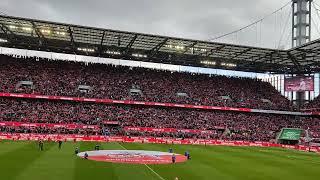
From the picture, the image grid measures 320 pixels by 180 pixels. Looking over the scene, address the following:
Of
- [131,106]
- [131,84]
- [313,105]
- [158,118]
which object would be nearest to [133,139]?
[158,118]

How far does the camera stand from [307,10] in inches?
3898

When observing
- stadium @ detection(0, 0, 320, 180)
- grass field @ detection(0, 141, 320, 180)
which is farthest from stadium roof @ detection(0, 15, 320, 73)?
grass field @ detection(0, 141, 320, 180)

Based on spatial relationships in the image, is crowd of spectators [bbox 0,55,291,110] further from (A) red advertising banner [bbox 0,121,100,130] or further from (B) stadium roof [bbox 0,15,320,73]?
(A) red advertising banner [bbox 0,121,100,130]

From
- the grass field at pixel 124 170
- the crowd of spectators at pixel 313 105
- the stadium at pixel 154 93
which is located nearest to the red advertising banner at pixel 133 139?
the stadium at pixel 154 93

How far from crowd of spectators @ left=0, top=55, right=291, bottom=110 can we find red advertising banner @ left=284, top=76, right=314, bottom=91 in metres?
5.20

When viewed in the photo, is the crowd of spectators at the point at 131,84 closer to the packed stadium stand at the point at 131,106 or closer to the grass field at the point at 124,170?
the packed stadium stand at the point at 131,106

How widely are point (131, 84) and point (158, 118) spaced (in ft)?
38.9

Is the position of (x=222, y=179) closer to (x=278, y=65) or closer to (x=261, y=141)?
(x=261, y=141)

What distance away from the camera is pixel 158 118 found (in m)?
77.4

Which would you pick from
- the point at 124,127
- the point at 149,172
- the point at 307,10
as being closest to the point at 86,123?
the point at 124,127

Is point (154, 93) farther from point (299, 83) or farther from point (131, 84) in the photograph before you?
point (299, 83)

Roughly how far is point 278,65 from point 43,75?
5321 centimetres

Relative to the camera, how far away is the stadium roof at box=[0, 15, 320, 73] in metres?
65.3

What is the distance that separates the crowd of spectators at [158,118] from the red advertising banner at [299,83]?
7392 millimetres
